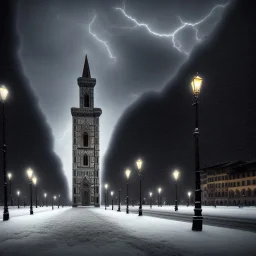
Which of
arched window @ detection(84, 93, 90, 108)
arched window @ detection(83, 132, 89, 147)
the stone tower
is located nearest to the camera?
the stone tower

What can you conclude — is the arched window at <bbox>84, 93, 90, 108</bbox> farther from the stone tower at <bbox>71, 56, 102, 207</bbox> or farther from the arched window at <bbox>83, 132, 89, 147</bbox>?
the arched window at <bbox>83, 132, 89, 147</bbox>

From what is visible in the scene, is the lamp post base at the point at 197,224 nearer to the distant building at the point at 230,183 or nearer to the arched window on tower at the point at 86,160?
the distant building at the point at 230,183

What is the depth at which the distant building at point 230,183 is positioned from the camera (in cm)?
8481

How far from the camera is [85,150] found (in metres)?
94.2

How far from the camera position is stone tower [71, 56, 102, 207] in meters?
91.3

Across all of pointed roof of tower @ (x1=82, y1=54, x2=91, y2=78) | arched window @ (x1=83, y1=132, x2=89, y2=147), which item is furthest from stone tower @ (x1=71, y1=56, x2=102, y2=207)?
pointed roof of tower @ (x1=82, y1=54, x2=91, y2=78)

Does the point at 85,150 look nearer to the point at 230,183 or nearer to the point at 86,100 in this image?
the point at 86,100

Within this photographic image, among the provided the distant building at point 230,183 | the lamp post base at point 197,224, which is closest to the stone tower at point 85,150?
the distant building at point 230,183

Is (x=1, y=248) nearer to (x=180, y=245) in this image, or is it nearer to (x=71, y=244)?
(x=71, y=244)

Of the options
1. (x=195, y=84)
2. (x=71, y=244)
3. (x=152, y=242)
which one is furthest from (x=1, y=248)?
(x=195, y=84)

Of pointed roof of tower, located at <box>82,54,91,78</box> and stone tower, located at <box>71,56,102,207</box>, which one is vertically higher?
pointed roof of tower, located at <box>82,54,91,78</box>

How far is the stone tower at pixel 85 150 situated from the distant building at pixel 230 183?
110ft

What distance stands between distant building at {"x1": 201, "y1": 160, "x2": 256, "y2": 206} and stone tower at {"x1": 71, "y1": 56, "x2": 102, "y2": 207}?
3345 cm

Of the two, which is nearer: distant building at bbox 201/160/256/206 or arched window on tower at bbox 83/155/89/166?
distant building at bbox 201/160/256/206
